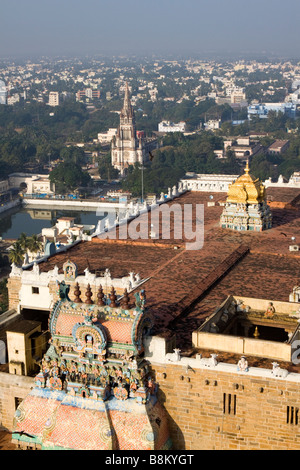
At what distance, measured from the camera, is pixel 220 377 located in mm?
17281

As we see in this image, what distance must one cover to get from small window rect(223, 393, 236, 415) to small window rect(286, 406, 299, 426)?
127cm

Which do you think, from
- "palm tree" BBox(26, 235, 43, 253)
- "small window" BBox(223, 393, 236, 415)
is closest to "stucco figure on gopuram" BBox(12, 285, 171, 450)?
"small window" BBox(223, 393, 236, 415)

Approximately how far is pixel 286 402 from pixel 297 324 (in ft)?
12.2

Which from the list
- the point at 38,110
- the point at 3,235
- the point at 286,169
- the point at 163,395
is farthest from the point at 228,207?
the point at 38,110

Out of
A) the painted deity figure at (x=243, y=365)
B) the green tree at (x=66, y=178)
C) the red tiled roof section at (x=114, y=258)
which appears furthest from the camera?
the green tree at (x=66, y=178)

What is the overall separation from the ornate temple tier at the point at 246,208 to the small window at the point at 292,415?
1474 cm

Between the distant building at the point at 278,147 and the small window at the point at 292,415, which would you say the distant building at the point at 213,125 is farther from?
the small window at the point at 292,415

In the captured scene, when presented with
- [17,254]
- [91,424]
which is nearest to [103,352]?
[91,424]

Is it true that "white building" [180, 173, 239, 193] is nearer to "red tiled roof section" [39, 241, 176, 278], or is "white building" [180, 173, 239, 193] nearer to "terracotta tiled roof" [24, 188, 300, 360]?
"terracotta tiled roof" [24, 188, 300, 360]

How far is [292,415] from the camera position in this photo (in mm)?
16797

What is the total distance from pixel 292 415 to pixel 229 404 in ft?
4.88

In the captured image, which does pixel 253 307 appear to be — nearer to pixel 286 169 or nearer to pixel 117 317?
pixel 117 317

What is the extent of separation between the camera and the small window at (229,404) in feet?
56.8

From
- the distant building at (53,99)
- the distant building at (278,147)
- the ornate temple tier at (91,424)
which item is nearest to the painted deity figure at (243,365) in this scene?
the ornate temple tier at (91,424)
